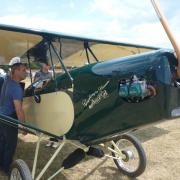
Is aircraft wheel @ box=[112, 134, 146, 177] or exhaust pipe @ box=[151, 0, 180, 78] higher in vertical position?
exhaust pipe @ box=[151, 0, 180, 78]

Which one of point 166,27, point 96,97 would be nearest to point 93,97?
point 96,97

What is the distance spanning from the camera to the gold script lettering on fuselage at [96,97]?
14.0 ft

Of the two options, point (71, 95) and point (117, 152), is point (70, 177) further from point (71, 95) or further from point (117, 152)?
point (71, 95)

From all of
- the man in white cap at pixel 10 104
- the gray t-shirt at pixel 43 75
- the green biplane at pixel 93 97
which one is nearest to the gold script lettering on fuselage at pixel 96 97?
the green biplane at pixel 93 97

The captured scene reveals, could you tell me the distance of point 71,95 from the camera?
15.8 feet

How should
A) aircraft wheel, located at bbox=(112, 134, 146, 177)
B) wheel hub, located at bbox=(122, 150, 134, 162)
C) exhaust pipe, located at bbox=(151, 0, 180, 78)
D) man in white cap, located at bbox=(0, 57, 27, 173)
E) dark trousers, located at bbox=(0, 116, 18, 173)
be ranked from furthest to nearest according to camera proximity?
wheel hub, located at bbox=(122, 150, 134, 162), aircraft wheel, located at bbox=(112, 134, 146, 177), dark trousers, located at bbox=(0, 116, 18, 173), man in white cap, located at bbox=(0, 57, 27, 173), exhaust pipe, located at bbox=(151, 0, 180, 78)

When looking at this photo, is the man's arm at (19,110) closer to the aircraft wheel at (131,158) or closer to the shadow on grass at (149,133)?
the aircraft wheel at (131,158)

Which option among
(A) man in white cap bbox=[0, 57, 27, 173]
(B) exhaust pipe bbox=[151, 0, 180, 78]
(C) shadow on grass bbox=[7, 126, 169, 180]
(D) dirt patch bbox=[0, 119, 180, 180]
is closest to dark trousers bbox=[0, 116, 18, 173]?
(A) man in white cap bbox=[0, 57, 27, 173]

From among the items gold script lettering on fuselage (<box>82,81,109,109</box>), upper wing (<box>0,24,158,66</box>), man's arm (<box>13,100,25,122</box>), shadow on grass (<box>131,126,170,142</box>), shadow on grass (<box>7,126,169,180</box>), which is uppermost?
upper wing (<box>0,24,158,66</box>)

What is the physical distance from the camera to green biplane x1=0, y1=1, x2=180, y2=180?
368 cm

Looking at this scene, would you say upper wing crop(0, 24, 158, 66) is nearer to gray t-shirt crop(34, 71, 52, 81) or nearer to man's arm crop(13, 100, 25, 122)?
gray t-shirt crop(34, 71, 52, 81)

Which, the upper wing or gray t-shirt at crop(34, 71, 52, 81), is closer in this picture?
the upper wing

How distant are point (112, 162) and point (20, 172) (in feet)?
7.14

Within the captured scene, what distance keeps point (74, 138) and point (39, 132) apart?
609 millimetres
